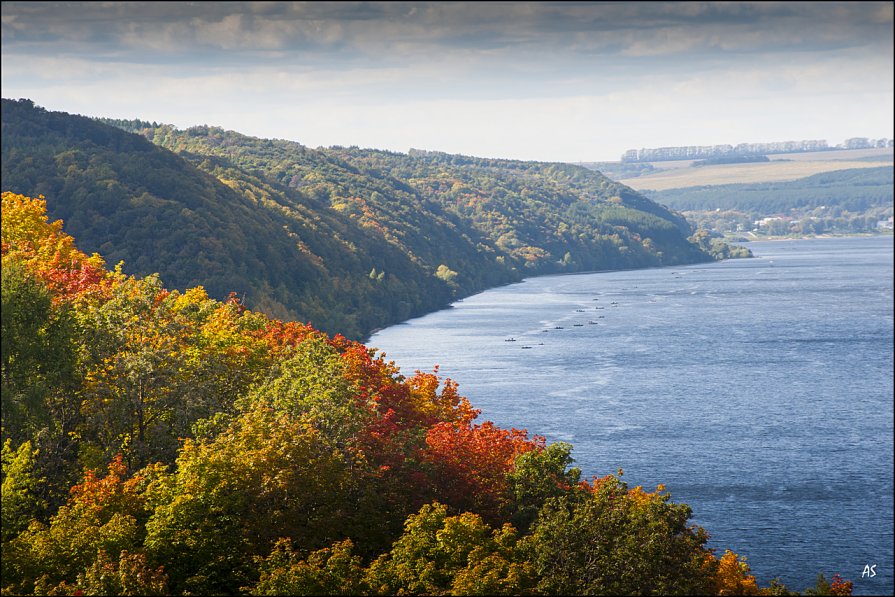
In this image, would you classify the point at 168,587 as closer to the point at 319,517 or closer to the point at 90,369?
the point at 319,517

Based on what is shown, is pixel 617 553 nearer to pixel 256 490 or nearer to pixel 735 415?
pixel 256 490

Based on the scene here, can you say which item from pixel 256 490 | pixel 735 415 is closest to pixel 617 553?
pixel 256 490

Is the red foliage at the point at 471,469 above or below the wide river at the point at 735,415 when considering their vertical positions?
above

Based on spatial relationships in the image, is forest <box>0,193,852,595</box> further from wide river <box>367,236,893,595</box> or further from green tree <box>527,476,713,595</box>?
wide river <box>367,236,893,595</box>

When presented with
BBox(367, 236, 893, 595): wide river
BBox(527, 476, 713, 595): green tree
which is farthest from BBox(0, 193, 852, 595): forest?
BBox(367, 236, 893, 595): wide river

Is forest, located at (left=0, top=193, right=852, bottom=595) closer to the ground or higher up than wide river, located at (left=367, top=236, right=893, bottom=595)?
higher up

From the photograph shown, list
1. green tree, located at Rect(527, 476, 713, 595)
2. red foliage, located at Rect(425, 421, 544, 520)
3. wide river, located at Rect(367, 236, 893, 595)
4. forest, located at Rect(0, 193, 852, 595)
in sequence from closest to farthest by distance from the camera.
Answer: forest, located at Rect(0, 193, 852, 595), green tree, located at Rect(527, 476, 713, 595), red foliage, located at Rect(425, 421, 544, 520), wide river, located at Rect(367, 236, 893, 595)

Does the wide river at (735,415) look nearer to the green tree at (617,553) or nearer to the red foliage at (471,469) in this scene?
the red foliage at (471,469)

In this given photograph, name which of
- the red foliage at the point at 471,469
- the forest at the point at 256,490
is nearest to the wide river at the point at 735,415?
the red foliage at the point at 471,469
